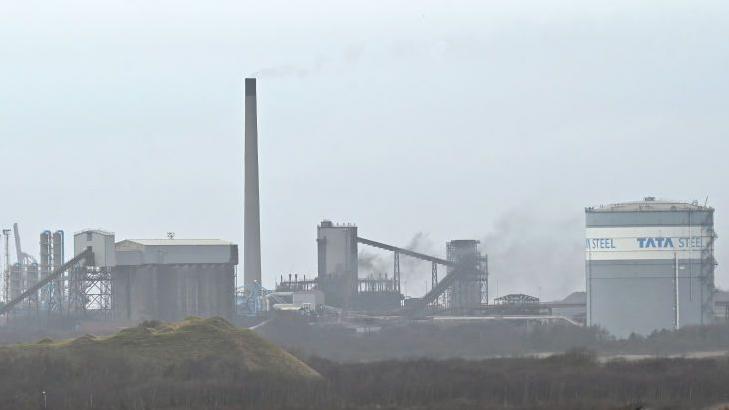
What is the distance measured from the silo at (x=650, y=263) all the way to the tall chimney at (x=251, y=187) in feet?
94.0

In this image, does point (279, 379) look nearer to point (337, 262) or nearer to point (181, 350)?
point (181, 350)

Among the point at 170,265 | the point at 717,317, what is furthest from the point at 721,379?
the point at 170,265

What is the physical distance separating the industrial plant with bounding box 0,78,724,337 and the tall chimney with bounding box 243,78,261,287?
0.08 meters

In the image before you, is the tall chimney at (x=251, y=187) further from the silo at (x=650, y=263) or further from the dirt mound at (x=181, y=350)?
the dirt mound at (x=181, y=350)

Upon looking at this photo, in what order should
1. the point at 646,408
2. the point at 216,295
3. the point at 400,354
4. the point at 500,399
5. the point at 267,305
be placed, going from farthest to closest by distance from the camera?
the point at 267,305 < the point at 216,295 < the point at 400,354 < the point at 500,399 < the point at 646,408

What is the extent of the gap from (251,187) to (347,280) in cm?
2283

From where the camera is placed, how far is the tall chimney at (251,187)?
450 ft

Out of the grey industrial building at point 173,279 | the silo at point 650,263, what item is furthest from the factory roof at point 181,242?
the silo at point 650,263

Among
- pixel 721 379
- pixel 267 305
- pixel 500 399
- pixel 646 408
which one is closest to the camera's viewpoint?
pixel 646 408

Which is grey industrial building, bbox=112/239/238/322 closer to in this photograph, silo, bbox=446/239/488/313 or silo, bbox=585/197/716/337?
silo, bbox=446/239/488/313

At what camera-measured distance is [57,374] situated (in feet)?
260

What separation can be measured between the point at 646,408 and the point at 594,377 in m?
13.8

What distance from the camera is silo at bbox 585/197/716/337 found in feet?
405

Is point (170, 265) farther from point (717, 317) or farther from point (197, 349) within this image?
point (197, 349)
